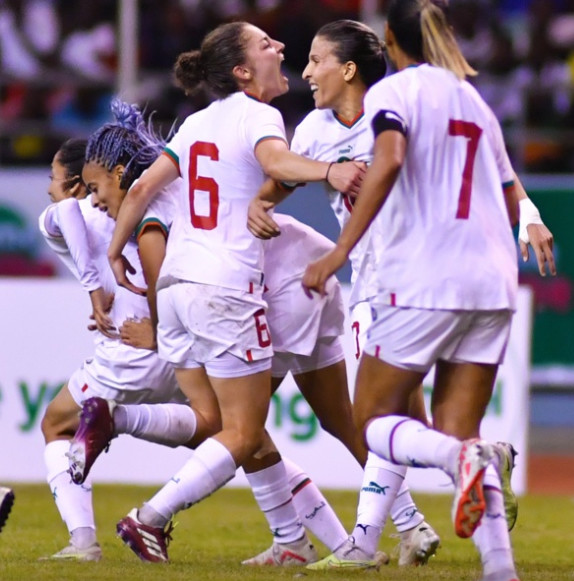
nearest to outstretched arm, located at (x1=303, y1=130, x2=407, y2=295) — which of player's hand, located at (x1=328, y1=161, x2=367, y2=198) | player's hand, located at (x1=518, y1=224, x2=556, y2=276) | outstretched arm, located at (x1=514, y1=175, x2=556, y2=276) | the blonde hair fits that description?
the blonde hair

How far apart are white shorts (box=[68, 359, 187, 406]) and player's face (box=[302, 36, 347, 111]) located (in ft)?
4.19

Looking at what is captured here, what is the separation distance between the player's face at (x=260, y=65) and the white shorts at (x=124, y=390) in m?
1.20

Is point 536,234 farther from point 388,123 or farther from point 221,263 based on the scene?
point 221,263

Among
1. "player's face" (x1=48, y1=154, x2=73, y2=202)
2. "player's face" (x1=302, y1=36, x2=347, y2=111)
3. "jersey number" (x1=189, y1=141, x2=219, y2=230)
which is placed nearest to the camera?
"jersey number" (x1=189, y1=141, x2=219, y2=230)

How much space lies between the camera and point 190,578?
14.5 feet

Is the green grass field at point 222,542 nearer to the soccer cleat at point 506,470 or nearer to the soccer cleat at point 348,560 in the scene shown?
the soccer cleat at point 348,560

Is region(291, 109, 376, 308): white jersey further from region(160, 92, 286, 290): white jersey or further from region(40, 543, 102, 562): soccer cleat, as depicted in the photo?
region(40, 543, 102, 562): soccer cleat

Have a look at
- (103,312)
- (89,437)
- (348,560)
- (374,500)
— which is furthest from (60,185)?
(348,560)

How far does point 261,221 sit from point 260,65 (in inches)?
28.3

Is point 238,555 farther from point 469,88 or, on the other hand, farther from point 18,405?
point 18,405

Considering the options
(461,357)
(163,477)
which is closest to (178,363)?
(461,357)

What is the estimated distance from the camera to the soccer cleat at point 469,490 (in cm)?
382

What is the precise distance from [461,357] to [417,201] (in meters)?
0.51

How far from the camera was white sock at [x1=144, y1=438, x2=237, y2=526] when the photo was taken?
4695 millimetres
